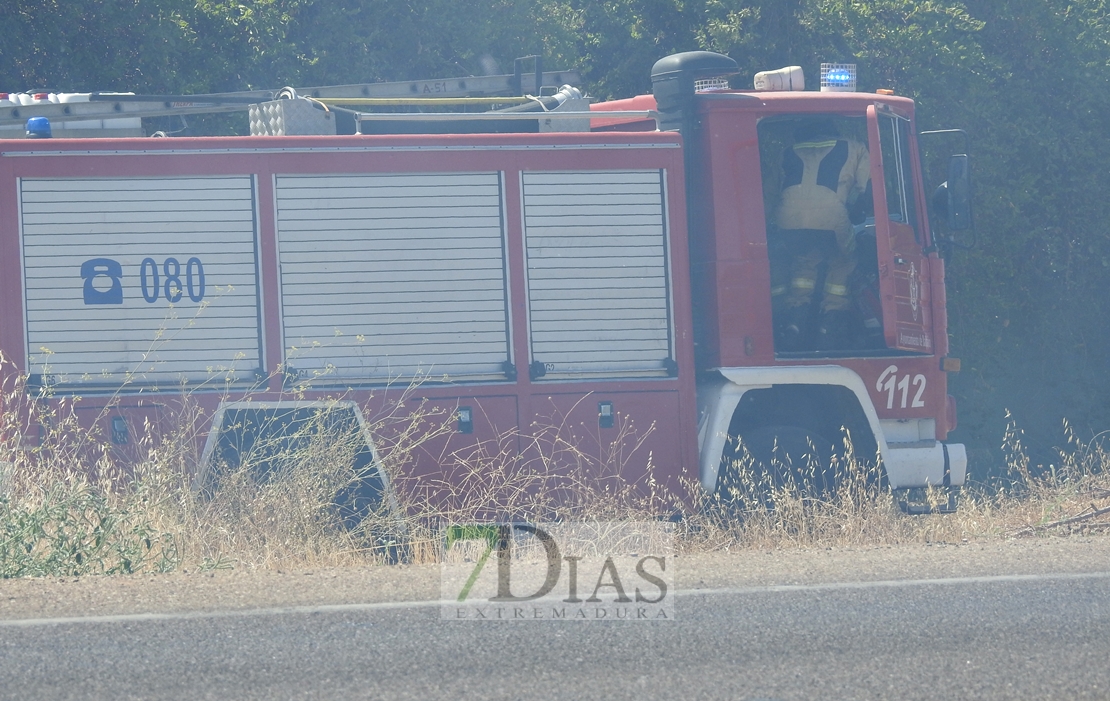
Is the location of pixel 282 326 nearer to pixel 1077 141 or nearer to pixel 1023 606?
pixel 1023 606

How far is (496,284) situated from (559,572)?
6.36 ft

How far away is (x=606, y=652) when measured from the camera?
4.54m

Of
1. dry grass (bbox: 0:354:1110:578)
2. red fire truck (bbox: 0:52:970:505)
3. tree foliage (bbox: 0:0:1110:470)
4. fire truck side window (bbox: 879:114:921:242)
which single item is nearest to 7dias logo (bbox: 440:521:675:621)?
dry grass (bbox: 0:354:1110:578)

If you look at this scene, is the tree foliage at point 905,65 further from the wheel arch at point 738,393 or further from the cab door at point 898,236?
the wheel arch at point 738,393

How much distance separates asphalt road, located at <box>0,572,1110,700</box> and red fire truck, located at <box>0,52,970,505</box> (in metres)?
2.16

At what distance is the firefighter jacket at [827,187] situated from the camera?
26.1 ft

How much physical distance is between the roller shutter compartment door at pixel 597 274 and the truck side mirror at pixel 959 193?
2.00 metres

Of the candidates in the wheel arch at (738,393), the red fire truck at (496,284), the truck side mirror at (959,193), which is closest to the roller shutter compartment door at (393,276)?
the red fire truck at (496,284)

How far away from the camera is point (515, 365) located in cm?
724

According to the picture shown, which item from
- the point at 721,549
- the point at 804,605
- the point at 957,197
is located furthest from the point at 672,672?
the point at 957,197

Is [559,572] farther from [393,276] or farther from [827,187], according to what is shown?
[827,187]

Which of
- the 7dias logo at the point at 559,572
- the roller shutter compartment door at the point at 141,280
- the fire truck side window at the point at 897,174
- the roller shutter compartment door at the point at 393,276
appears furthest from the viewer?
the fire truck side window at the point at 897,174

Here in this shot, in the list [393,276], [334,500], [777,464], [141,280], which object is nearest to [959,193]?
[777,464]

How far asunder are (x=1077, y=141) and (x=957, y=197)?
603 cm
